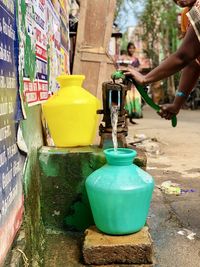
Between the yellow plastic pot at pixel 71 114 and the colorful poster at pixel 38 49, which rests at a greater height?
the colorful poster at pixel 38 49

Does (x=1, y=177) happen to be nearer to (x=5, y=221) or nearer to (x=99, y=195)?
(x=5, y=221)

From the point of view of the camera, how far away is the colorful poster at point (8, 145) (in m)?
1.65

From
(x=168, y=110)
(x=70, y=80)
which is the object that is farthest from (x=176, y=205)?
(x=70, y=80)

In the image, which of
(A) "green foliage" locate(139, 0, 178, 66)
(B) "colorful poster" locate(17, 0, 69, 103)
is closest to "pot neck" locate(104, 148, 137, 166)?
(B) "colorful poster" locate(17, 0, 69, 103)

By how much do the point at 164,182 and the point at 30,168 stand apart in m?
2.08

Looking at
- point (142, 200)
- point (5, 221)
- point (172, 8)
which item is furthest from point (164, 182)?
point (172, 8)

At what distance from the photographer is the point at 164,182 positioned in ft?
13.3

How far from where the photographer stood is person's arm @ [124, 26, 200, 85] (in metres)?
2.43

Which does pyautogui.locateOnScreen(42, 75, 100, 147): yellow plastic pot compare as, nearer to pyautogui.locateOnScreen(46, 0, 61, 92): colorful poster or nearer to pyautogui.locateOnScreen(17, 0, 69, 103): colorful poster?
pyautogui.locateOnScreen(17, 0, 69, 103): colorful poster

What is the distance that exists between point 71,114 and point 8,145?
32.7 inches

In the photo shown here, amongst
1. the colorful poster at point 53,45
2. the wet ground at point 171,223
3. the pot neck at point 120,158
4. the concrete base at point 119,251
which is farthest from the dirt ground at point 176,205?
the colorful poster at point 53,45

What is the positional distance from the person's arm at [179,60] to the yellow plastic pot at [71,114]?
0.34 meters

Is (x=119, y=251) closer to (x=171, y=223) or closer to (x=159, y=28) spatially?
(x=171, y=223)

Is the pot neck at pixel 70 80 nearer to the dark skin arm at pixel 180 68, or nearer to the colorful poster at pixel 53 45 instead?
the dark skin arm at pixel 180 68
